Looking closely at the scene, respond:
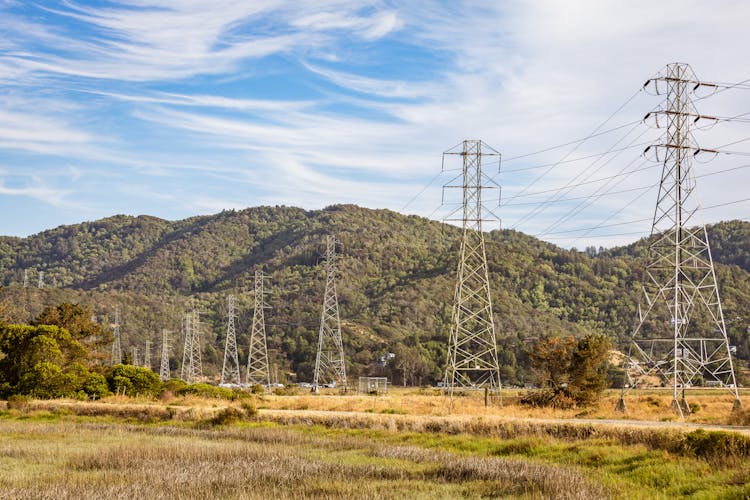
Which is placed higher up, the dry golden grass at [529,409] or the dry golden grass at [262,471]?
the dry golden grass at [529,409]

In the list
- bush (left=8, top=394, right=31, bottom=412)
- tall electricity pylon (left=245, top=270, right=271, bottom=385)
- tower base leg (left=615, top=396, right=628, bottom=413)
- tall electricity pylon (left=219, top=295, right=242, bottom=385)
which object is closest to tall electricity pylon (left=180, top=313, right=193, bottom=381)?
tall electricity pylon (left=219, top=295, right=242, bottom=385)

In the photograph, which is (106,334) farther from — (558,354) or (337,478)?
(337,478)

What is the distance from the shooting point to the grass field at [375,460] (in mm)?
15297

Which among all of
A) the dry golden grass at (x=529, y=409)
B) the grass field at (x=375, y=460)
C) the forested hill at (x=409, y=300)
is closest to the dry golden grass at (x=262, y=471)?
the grass field at (x=375, y=460)

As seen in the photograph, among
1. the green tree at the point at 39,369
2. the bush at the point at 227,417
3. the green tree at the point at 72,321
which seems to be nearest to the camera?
the bush at the point at 227,417

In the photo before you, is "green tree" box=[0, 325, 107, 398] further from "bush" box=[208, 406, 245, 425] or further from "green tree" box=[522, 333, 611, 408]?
"green tree" box=[522, 333, 611, 408]

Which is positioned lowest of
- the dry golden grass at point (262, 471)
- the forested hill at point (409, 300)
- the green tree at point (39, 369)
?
the dry golden grass at point (262, 471)

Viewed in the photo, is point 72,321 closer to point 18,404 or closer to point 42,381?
point 42,381

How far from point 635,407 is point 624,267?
343ft

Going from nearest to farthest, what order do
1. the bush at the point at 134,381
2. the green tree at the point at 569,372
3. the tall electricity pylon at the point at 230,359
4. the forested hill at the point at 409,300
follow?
the green tree at the point at 569,372 → the bush at the point at 134,381 → the tall electricity pylon at the point at 230,359 → the forested hill at the point at 409,300

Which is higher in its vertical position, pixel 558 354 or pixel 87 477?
pixel 558 354

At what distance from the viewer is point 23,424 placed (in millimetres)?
33656

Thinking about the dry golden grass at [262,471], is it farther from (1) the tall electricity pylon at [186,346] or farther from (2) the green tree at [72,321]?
(1) the tall electricity pylon at [186,346]

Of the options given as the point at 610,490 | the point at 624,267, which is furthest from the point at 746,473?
the point at 624,267
